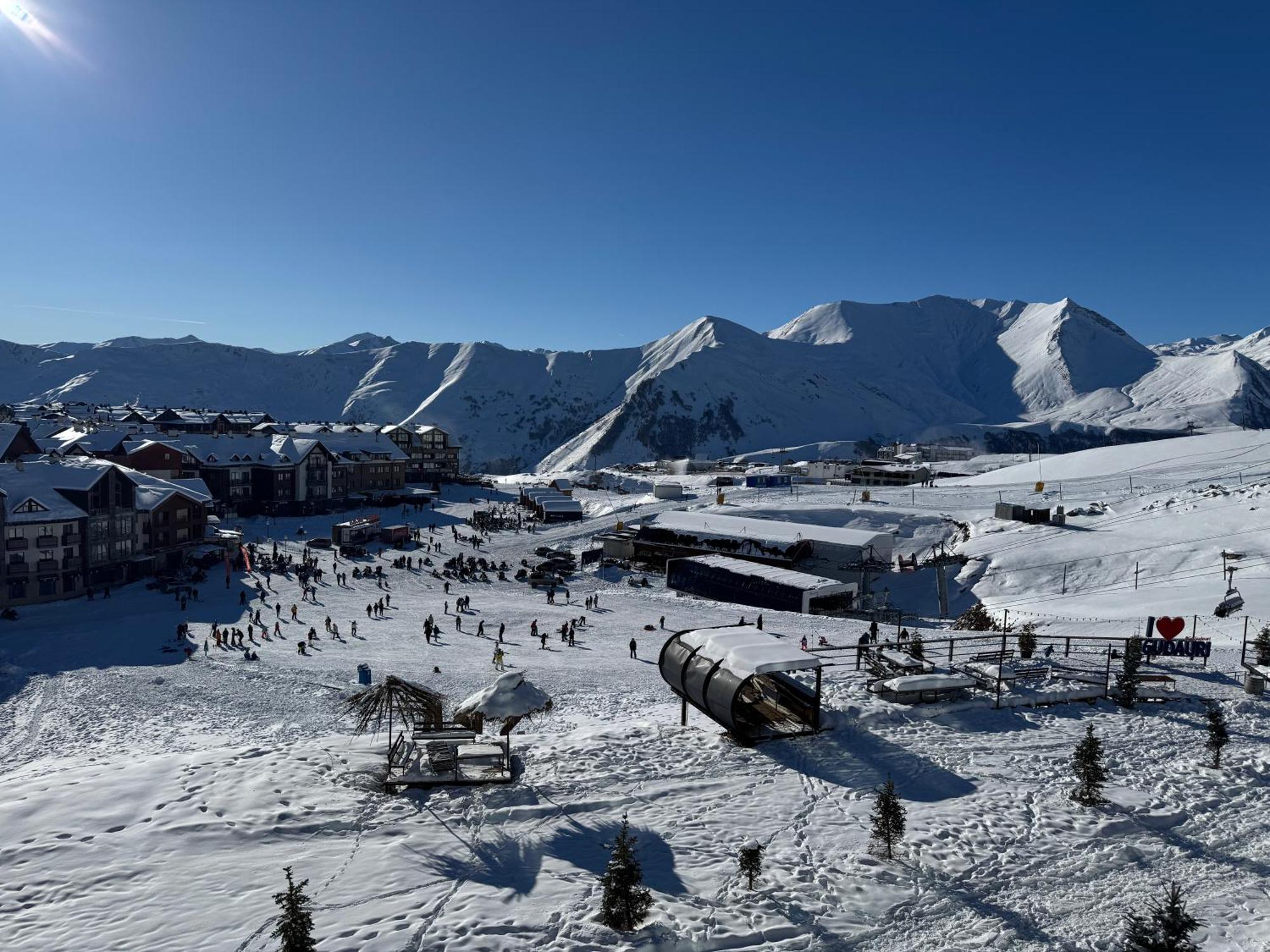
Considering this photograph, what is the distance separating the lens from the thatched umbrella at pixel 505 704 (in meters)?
17.0

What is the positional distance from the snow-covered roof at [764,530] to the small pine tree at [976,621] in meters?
10.2

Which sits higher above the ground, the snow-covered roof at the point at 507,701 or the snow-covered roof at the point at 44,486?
the snow-covered roof at the point at 44,486

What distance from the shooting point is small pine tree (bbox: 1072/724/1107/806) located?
14.3m

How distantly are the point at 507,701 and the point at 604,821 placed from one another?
4278 millimetres

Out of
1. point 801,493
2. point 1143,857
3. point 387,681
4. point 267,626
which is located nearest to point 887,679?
point 1143,857

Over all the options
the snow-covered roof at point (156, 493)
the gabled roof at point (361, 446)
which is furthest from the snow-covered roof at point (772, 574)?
the gabled roof at point (361, 446)

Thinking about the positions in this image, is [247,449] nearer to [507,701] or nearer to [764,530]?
[764,530]

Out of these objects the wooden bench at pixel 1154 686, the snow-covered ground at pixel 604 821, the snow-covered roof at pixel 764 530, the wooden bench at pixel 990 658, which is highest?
the snow-covered roof at pixel 764 530

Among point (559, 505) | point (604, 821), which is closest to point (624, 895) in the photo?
point (604, 821)

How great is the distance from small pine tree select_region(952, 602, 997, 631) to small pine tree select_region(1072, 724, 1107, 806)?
64.9 feet

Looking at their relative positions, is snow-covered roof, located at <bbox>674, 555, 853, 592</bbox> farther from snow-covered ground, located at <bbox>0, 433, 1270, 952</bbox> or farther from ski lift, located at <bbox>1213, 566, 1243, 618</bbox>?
ski lift, located at <bbox>1213, 566, 1243, 618</bbox>

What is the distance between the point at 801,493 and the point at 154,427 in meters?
97.7

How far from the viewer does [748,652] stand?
55.6ft

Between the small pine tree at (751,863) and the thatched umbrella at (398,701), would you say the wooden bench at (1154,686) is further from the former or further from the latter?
the thatched umbrella at (398,701)
